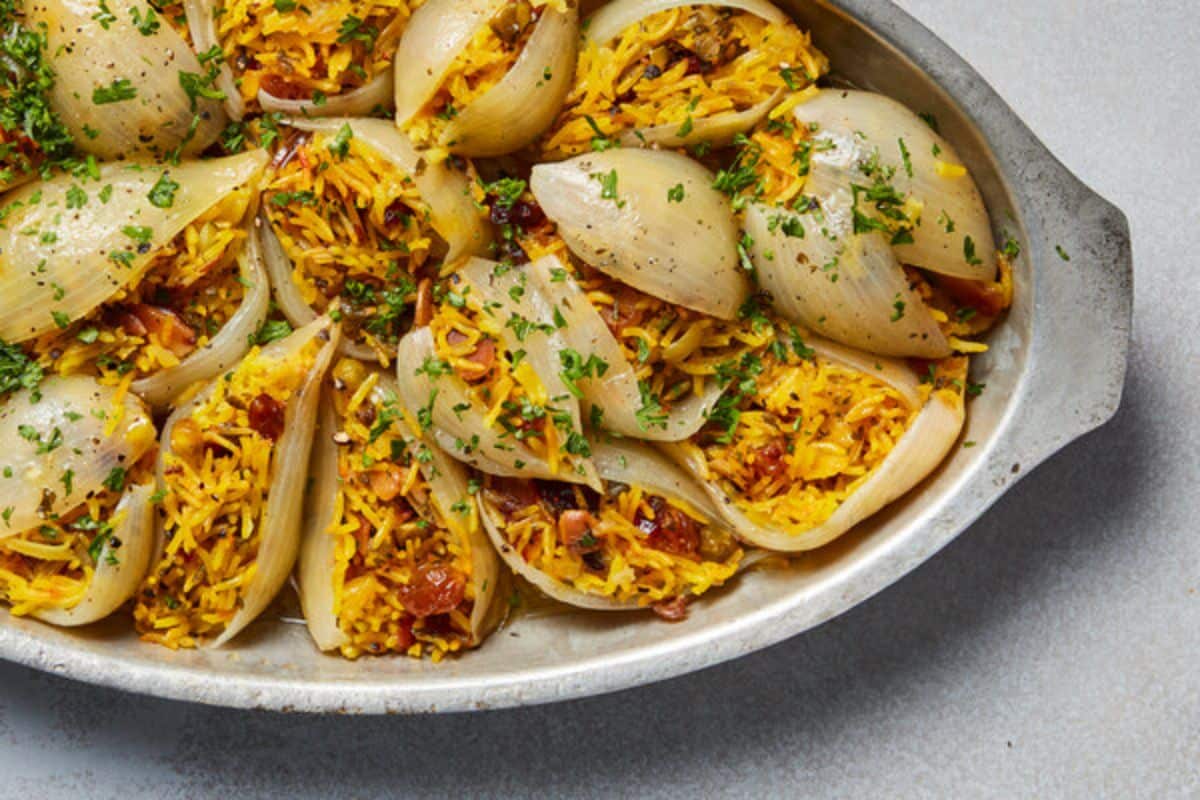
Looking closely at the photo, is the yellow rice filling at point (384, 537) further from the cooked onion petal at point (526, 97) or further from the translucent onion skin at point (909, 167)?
the translucent onion skin at point (909, 167)

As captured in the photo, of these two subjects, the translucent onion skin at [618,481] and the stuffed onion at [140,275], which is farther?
the translucent onion skin at [618,481]

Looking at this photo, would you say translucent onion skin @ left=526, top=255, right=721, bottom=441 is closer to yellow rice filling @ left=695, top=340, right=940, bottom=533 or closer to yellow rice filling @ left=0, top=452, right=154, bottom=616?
yellow rice filling @ left=695, top=340, right=940, bottom=533

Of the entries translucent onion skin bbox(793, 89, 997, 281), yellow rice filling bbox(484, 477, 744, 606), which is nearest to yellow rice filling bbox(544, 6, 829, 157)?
translucent onion skin bbox(793, 89, 997, 281)

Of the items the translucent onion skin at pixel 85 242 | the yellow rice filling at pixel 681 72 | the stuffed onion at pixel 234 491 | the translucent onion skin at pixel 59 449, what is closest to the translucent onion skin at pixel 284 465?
the stuffed onion at pixel 234 491

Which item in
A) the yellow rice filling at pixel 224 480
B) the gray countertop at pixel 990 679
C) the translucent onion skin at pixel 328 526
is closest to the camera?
the yellow rice filling at pixel 224 480

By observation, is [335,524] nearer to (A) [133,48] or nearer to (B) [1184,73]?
(A) [133,48]

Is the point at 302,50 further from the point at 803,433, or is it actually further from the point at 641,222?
the point at 803,433

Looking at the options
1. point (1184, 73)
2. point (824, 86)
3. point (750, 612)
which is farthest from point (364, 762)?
point (1184, 73)
